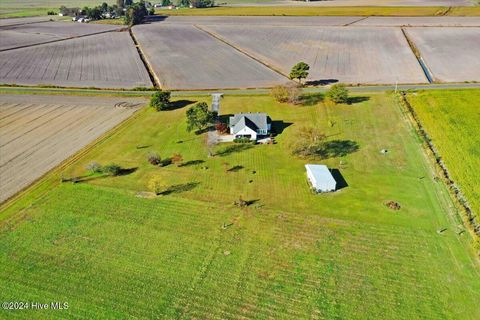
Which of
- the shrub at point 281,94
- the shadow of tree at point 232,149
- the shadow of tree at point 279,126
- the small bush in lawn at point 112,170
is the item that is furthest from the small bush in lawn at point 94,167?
the shrub at point 281,94

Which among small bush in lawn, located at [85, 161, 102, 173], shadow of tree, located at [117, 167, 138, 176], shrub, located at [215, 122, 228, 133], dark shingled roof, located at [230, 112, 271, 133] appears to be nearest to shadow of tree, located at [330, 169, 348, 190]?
dark shingled roof, located at [230, 112, 271, 133]

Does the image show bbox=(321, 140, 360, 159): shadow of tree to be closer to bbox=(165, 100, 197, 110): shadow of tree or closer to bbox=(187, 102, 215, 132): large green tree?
bbox=(187, 102, 215, 132): large green tree

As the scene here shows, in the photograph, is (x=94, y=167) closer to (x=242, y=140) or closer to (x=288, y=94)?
(x=242, y=140)

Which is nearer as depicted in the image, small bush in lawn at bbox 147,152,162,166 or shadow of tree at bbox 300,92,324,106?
small bush in lawn at bbox 147,152,162,166

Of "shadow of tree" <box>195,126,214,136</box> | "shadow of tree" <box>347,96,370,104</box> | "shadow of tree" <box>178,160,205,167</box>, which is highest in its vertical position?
"shadow of tree" <box>347,96,370,104</box>

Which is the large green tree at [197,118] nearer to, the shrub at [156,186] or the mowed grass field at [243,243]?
the mowed grass field at [243,243]

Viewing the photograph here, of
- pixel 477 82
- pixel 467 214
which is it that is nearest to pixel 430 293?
pixel 467 214

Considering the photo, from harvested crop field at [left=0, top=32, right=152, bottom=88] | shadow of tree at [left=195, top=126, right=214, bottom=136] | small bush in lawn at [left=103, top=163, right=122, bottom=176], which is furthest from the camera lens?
harvested crop field at [left=0, top=32, right=152, bottom=88]

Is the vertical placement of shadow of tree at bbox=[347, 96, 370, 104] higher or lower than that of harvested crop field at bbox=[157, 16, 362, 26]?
lower
